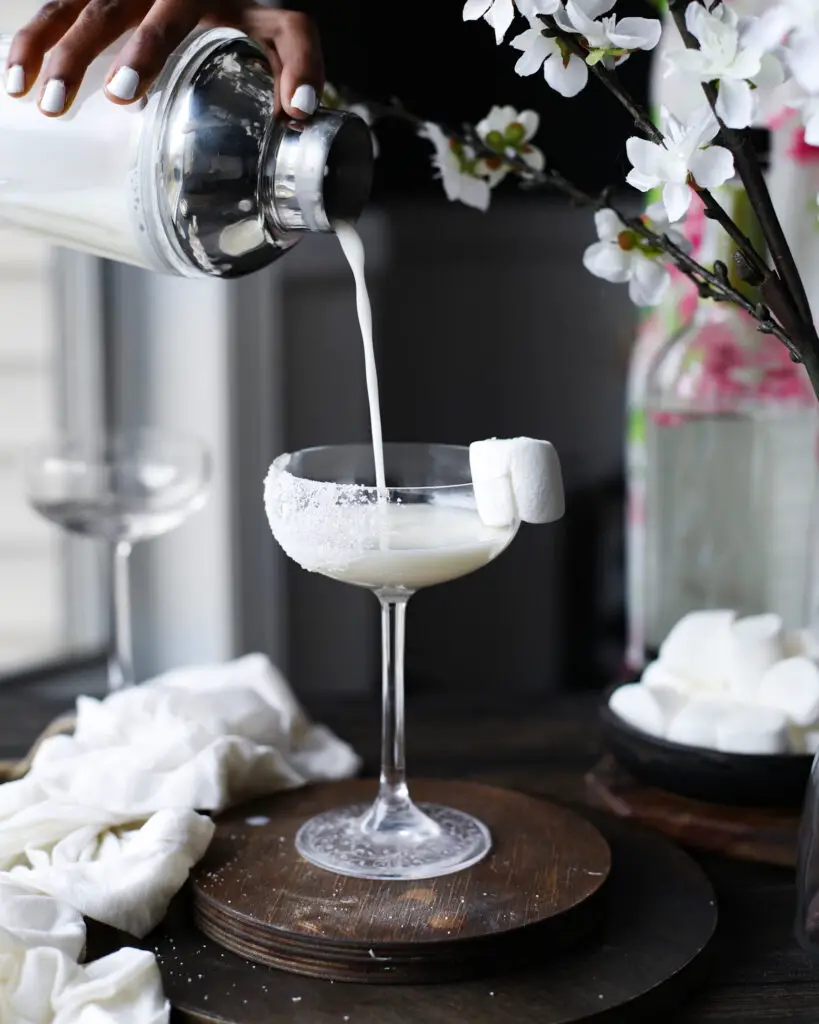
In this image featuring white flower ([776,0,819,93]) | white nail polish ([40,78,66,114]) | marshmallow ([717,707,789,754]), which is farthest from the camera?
marshmallow ([717,707,789,754])

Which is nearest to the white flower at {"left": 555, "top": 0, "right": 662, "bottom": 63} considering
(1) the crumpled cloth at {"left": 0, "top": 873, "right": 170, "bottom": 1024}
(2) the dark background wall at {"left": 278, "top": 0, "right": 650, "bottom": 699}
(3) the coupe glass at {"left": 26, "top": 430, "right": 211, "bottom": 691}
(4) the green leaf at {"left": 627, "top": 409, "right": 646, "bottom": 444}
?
(1) the crumpled cloth at {"left": 0, "top": 873, "right": 170, "bottom": 1024}

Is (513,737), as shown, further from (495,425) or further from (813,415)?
(495,425)

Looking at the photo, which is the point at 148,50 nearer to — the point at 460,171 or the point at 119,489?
the point at 460,171

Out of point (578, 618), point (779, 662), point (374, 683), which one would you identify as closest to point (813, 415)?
point (779, 662)

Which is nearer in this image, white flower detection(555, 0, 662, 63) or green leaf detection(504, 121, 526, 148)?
white flower detection(555, 0, 662, 63)

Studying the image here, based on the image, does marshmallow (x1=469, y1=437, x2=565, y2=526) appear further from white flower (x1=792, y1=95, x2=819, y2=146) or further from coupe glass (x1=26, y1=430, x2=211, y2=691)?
coupe glass (x1=26, y1=430, x2=211, y2=691)

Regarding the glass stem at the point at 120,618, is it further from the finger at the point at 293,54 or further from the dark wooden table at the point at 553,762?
the finger at the point at 293,54
